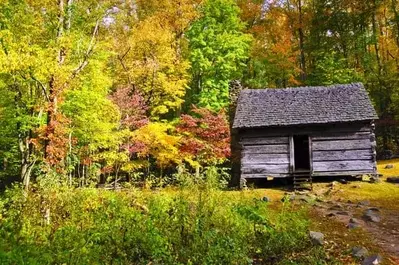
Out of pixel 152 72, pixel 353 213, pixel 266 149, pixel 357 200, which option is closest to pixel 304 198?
pixel 357 200

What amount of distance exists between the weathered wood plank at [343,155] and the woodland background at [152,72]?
5149 millimetres

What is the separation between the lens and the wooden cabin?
782 inches

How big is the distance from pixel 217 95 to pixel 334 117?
8.46 metres

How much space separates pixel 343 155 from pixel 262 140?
425 cm

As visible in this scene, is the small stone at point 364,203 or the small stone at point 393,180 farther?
the small stone at point 393,180

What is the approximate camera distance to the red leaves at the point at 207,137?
22.0 m

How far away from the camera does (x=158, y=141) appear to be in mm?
21500

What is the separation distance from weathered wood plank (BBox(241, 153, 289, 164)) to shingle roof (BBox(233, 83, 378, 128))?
1714 millimetres

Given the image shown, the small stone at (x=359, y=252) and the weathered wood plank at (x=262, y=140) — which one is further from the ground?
the weathered wood plank at (x=262, y=140)

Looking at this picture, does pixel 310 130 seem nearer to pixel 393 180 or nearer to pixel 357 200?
pixel 393 180

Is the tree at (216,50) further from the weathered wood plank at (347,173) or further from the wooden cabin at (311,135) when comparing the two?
the weathered wood plank at (347,173)

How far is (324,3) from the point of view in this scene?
1320 inches

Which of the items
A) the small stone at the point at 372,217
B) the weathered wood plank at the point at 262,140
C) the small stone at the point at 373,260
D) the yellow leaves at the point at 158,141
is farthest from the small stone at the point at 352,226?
the yellow leaves at the point at 158,141

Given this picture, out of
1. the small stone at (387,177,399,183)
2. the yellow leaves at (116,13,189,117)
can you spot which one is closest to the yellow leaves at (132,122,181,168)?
the yellow leaves at (116,13,189,117)
